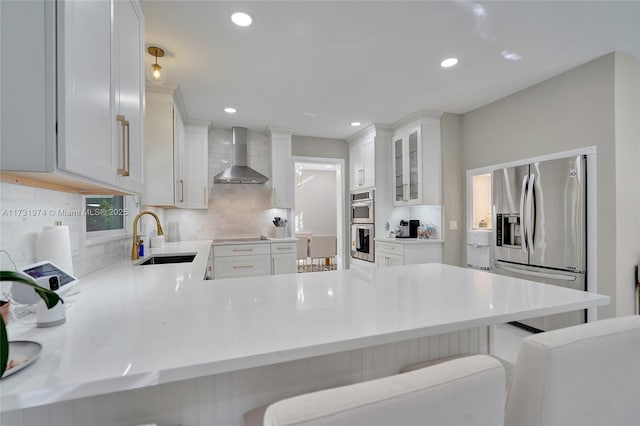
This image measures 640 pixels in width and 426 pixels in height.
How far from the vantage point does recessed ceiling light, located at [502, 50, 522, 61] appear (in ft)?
7.94

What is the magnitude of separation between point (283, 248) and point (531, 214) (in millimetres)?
2831

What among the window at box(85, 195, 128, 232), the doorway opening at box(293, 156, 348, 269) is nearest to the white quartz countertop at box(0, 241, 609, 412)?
the window at box(85, 195, 128, 232)

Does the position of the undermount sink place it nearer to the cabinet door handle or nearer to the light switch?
the light switch

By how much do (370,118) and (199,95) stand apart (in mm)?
2223

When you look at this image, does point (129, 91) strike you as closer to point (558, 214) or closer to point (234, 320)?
point (234, 320)

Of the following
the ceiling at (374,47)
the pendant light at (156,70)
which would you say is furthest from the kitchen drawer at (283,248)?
the pendant light at (156,70)

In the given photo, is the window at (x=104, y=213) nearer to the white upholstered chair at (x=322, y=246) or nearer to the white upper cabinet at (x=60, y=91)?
the white upper cabinet at (x=60, y=91)

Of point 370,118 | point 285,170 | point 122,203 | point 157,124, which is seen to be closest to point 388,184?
point 370,118

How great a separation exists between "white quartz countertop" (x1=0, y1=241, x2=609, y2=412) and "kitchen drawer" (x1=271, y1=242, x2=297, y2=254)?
7.59 ft

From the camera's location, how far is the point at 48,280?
90 cm

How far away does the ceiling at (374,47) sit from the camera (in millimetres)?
1910

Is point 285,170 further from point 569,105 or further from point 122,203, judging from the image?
point 569,105

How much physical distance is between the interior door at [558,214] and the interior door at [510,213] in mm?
86

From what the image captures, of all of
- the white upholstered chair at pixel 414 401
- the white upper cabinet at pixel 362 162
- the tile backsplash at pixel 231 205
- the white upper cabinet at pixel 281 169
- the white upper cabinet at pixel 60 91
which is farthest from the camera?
the white upper cabinet at pixel 362 162
